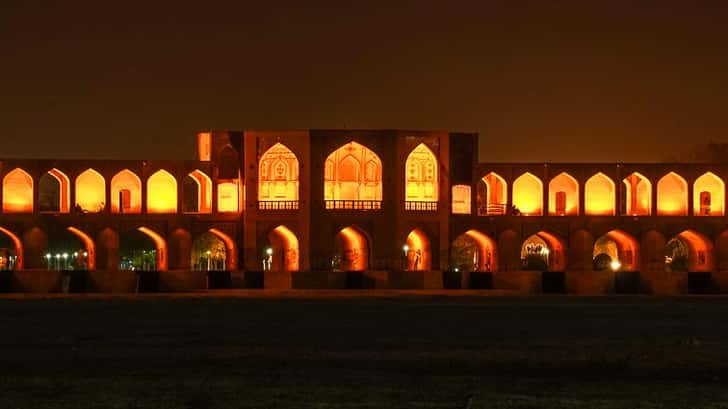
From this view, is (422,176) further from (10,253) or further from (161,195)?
(10,253)

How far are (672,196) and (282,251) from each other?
1295 centimetres

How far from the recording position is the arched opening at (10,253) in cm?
3894

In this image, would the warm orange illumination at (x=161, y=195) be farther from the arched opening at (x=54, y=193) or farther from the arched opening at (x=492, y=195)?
the arched opening at (x=492, y=195)

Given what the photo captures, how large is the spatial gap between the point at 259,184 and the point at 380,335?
26742mm

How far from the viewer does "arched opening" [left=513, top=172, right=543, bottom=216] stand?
42.1 meters

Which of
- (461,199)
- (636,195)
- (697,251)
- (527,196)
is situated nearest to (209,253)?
(461,199)

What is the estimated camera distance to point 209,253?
54.3 metres

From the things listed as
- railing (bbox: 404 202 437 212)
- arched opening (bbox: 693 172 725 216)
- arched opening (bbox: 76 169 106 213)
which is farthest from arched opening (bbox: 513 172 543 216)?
arched opening (bbox: 76 169 106 213)

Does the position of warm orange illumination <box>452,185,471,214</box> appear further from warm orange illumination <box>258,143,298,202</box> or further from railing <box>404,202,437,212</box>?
warm orange illumination <box>258,143,298,202</box>

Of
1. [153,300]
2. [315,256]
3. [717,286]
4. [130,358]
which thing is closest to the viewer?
[130,358]

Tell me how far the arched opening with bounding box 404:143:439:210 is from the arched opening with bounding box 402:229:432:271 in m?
1.11

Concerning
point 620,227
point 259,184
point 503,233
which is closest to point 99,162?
point 259,184

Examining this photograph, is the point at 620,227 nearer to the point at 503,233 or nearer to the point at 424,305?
the point at 503,233

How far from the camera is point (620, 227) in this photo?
1628 inches
